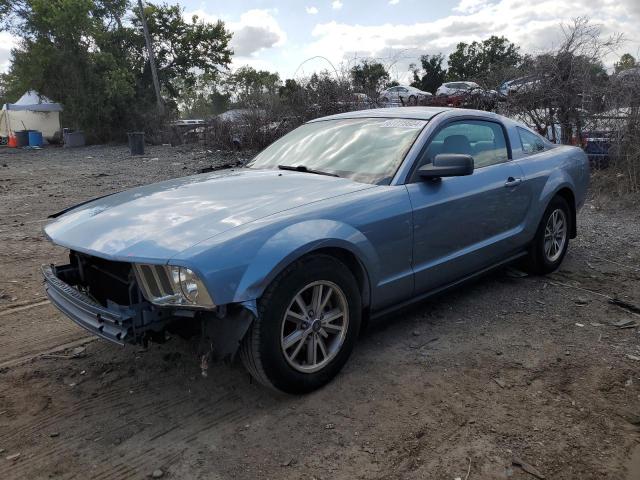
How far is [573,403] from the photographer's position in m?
2.88

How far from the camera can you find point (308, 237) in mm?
2799

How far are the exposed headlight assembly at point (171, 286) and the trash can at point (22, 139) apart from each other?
2929cm

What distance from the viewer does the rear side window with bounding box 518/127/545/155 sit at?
15.2ft

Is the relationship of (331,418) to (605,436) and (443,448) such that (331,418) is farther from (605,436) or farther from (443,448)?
(605,436)

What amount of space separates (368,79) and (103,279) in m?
12.2

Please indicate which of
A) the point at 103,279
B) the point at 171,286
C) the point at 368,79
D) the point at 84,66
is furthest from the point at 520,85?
the point at 84,66

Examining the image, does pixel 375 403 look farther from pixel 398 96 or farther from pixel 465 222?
pixel 398 96

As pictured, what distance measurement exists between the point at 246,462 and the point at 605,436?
1742 mm

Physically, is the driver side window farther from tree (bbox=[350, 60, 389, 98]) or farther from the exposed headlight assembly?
tree (bbox=[350, 60, 389, 98])

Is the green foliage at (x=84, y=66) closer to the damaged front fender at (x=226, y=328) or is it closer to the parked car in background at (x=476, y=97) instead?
the parked car in background at (x=476, y=97)

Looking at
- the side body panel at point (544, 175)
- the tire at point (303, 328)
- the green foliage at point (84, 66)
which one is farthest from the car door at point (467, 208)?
the green foliage at point (84, 66)

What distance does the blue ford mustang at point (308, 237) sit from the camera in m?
2.61

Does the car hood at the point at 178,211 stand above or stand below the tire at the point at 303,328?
above

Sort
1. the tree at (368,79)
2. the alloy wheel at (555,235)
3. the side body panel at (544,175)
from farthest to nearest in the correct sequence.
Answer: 1. the tree at (368,79)
2. the alloy wheel at (555,235)
3. the side body panel at (544,175)
